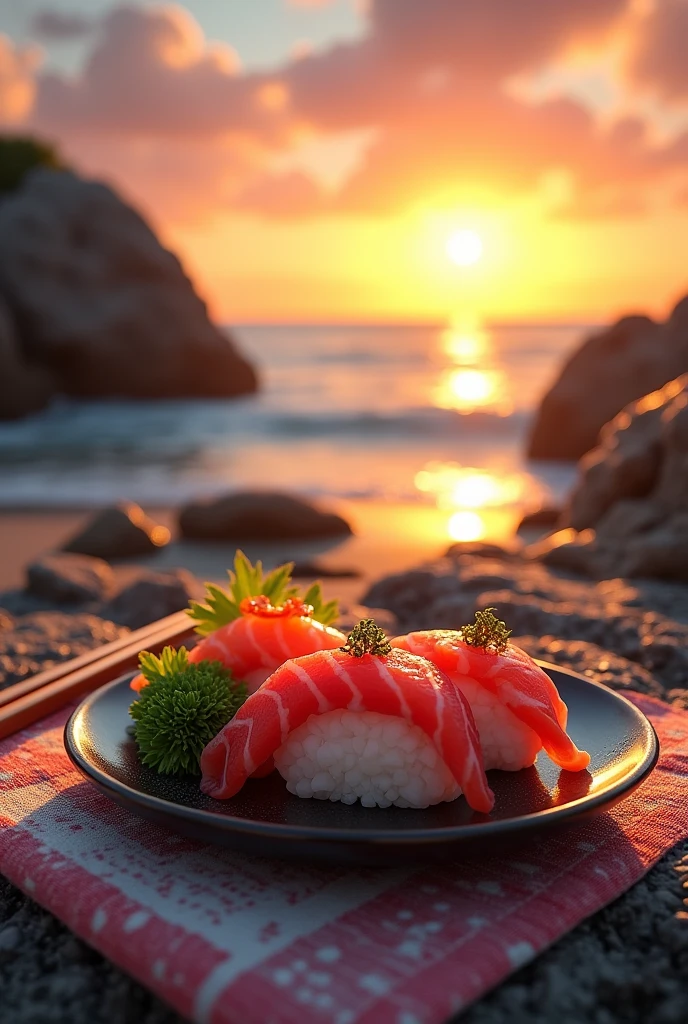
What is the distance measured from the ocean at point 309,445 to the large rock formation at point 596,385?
45 cm

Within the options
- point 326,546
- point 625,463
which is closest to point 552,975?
point 625,463

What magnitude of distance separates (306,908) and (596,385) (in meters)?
12.4

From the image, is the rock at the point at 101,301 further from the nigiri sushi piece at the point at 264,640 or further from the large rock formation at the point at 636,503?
the nigiri sushi piece at the point at 264,640

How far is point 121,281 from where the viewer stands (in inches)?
1027

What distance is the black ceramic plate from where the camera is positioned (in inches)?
68.0

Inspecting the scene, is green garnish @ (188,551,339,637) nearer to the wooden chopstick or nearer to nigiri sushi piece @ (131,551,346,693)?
nigiri sushi piece @ (131,551,346,693)

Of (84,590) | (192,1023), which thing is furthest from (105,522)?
(192,1023)

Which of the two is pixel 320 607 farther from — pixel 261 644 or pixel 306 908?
pixel 306 908

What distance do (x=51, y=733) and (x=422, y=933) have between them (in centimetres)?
135

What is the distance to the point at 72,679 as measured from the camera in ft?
9.61

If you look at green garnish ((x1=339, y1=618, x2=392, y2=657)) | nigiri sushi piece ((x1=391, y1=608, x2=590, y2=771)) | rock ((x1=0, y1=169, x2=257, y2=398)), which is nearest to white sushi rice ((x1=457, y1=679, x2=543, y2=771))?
nigiri sushi piece ((x1=391, y1=608, x2=590, y2=771))

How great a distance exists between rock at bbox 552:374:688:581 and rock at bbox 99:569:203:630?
7.88 feet

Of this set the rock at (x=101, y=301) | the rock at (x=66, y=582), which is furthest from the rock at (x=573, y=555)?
the rock at (x=101, y=301)

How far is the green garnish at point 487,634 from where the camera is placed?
224 cm
